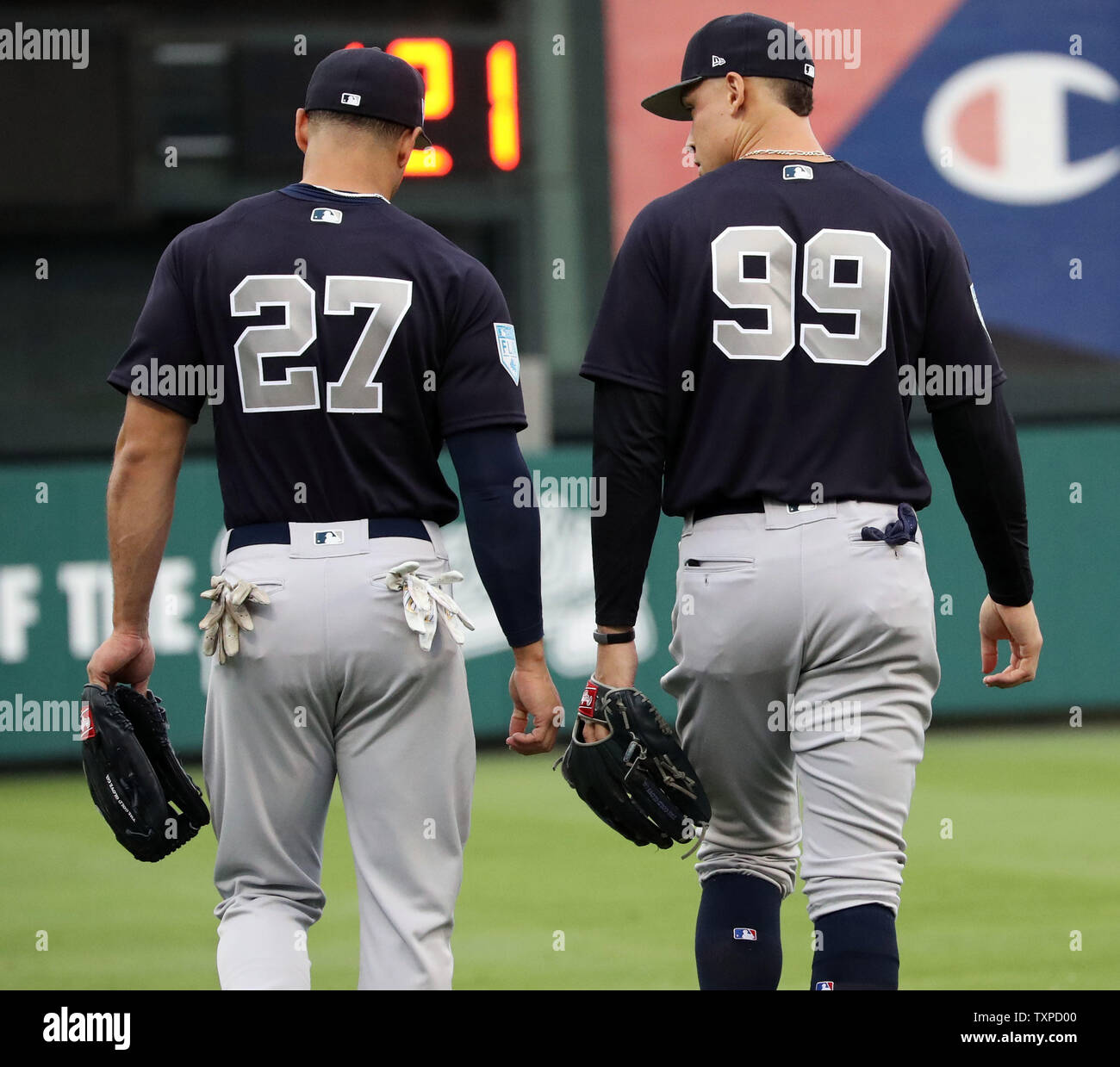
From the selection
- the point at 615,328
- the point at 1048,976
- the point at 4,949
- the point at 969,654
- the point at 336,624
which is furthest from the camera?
the point at 969,654

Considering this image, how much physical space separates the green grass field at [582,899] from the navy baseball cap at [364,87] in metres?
2.48

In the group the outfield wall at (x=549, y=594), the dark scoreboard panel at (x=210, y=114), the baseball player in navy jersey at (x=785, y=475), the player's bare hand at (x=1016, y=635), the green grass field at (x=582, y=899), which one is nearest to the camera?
the baseball player in navy jersey at (x=785, y=475)

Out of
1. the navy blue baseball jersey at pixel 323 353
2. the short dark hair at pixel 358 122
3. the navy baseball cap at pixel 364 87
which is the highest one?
the navy baseball cap at pixel 364 87

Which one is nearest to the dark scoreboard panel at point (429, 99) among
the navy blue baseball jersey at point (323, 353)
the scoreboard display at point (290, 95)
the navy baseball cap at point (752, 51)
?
the scoreboard display at point (290, 95)

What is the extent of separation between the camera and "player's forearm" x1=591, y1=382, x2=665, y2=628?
347 cm

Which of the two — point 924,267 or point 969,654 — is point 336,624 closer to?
point 924,267

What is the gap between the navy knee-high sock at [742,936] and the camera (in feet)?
11.6

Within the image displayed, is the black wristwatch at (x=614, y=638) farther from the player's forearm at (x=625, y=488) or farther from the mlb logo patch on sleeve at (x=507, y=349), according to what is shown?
the mlb logo patch on sleeve at (x=507, y=349)

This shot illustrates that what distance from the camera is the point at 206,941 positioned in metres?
5.61

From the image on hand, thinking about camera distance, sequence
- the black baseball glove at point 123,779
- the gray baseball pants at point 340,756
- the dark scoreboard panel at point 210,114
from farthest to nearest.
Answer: the dark scoreboard panel at point 210,114 → the black baseball glove at point 123,779 → the gray baseball pants at point 340,756

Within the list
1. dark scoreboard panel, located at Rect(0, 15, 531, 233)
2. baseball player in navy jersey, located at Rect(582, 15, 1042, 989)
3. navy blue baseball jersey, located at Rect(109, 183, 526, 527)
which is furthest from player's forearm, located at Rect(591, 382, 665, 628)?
dark scoreboard panel, located at Rect(0, 15, 531, 233)

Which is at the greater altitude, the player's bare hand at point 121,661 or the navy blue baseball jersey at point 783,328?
the navy blue baseball jersey at point 783,328

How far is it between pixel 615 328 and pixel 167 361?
2.71 feet

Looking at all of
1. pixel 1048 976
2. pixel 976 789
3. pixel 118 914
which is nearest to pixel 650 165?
pixel 976 789
